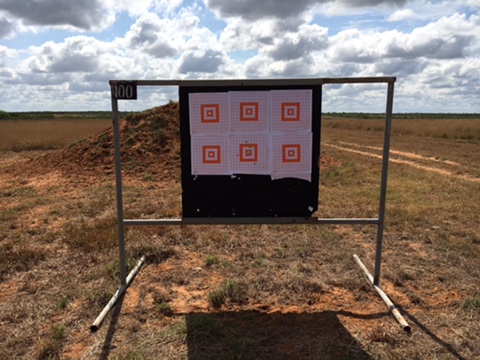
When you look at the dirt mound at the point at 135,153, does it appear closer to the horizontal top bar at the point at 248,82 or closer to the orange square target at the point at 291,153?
the horizontal top bar at the point at 248,82

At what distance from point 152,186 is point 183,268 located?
20.2ft

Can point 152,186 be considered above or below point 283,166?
below

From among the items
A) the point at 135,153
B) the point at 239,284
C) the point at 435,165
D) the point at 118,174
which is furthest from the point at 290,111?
the point at 435,165

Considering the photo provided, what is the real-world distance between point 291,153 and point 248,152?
46cm

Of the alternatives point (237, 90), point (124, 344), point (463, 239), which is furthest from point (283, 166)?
point (463, 239)

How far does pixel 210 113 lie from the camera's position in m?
3.71

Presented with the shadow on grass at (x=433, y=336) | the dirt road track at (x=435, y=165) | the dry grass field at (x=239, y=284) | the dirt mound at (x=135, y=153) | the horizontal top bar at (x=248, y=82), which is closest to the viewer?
the shadow on grass at (x=433, y=336)

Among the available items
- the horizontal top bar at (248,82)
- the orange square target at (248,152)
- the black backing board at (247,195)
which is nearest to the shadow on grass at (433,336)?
the black backing board at (247,195)

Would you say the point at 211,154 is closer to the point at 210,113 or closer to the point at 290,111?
the point at 210,113

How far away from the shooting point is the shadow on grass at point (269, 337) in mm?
3021

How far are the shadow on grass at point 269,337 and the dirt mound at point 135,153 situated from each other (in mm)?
8678

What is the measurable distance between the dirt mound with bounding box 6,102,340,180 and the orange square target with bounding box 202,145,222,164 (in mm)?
8218

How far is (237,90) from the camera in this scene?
366 centimetres

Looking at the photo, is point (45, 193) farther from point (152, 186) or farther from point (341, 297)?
point (341, 297)
